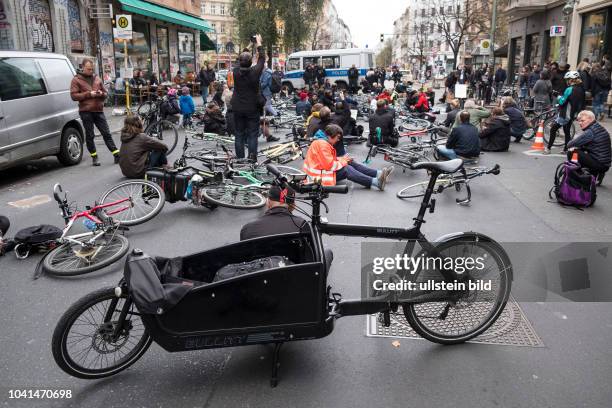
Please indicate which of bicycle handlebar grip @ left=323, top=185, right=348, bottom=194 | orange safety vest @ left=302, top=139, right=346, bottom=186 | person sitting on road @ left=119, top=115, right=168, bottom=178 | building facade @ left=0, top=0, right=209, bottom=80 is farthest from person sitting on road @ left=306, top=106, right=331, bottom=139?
building facade @ left=0, top=0, right=209, bottom=80

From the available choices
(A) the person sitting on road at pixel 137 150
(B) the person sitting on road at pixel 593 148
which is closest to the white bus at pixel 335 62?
(B) the person sitting on road at pixel 593 148

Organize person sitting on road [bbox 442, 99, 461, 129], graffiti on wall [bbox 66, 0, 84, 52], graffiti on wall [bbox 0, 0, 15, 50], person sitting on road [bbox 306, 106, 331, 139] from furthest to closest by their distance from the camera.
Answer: graffiti on wall [bbox 66, 0, 84, 52] < graffiti on wall [bbox 0, 0, 15, 50] < person sitting on road [bbox 442, 99, 461, 129] < person sitting on road [bbox 306, 106, 331, 139]

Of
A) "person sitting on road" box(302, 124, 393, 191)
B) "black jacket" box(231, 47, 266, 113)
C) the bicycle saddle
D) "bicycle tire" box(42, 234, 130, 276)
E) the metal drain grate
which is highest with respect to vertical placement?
"black jacket" box(231, 47, 266, 113)

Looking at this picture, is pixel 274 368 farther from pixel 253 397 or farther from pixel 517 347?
pixel 517 347

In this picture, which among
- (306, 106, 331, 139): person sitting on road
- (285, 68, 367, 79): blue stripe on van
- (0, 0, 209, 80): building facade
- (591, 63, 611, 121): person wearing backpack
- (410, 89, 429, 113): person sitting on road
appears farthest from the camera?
(285, 68, 367, 79): blue stripe on van

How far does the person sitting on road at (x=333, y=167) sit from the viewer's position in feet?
28.6

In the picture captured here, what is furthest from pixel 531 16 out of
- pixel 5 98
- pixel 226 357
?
pixel 226 357

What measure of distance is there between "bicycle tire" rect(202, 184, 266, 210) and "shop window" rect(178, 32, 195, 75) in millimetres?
28667

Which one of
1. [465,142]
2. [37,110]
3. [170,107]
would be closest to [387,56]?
[170,107]

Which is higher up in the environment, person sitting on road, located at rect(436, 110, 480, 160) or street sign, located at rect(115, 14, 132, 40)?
street sign, located at rect(115, 14, 132, 40)

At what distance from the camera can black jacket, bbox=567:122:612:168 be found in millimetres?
8172

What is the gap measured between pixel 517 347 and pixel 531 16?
31.9 meters

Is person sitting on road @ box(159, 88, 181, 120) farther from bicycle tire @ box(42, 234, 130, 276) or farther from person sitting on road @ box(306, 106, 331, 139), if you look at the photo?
bicycle tire @ box(42, 234, 130, 276)

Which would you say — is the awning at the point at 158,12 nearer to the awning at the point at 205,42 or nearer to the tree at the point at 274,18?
the awning at the point at 205,42
